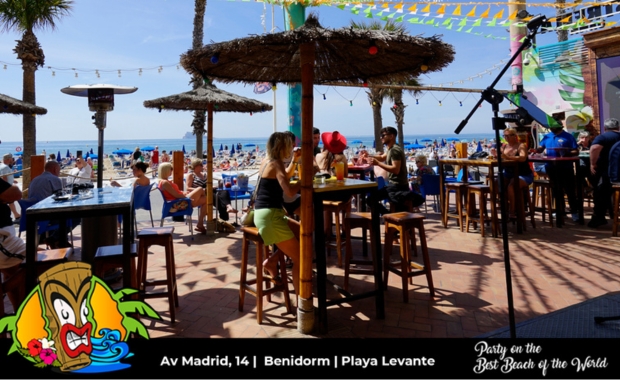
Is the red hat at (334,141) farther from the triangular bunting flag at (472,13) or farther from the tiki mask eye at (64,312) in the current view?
the triangular bunting flag at (472,13)

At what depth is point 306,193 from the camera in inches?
106

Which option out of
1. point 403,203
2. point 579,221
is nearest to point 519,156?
point 579,221

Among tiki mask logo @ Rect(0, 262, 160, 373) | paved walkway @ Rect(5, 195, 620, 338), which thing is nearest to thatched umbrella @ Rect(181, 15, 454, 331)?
paved walkway @ Rect(5, 195, 620, 338)

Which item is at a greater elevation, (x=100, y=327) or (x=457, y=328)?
(x=100, y=327)

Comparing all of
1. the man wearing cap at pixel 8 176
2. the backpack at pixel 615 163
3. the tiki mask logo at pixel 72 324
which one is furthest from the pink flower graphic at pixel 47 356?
the man wearing cap at pixel 8 176

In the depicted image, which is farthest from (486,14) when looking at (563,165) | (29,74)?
(29,74)

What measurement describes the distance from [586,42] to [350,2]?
7406mm

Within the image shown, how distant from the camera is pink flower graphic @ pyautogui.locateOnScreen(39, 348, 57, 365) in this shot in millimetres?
2129

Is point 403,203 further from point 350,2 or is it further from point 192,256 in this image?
point 350,2

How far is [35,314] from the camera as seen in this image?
223 centimetres

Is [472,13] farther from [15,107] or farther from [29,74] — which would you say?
[29,74]

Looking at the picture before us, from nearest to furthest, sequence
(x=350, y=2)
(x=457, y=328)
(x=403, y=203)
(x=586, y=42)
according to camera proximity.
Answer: (x=457, y=328) → (x=403, y=203) → (x=350, y=2) → (x=586, y=42)

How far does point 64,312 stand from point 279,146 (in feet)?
5.97

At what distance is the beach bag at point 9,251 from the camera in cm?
260
